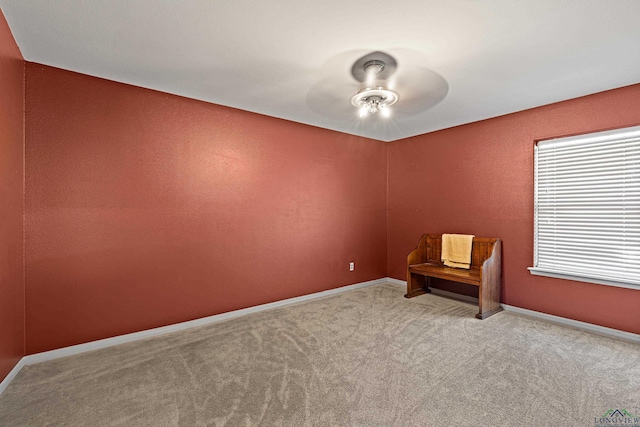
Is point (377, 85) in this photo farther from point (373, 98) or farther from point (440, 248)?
point (440, 248)

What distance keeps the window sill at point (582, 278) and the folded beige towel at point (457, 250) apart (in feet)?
2.25

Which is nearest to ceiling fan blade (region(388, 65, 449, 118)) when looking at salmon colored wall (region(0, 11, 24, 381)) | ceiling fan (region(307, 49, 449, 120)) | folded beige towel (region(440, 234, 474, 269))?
ceiling fan (region(307, 49, 449, 120))

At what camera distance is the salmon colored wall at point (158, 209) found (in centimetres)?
248

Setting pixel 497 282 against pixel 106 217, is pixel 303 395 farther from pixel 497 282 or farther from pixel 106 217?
pixel 497 282

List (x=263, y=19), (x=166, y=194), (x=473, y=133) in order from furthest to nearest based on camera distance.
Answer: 1. (x=473, y=133)
2. (x=166, y=194)
3. (x=263, y=19)

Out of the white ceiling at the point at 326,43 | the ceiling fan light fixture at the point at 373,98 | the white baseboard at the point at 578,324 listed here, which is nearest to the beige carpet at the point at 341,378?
the white baseboard at the point at 578,324

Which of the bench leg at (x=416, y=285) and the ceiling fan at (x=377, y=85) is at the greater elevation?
the ceiling fan at (x=377, y=85)

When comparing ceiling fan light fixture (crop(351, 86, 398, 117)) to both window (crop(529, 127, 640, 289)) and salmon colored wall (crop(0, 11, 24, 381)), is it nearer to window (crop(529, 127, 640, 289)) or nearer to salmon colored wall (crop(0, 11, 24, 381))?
window (crop(529, 127, 640, 289))

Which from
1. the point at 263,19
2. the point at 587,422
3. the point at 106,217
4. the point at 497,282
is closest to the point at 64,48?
the point at 106,217

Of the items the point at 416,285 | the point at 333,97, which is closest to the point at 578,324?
the point at 416,285

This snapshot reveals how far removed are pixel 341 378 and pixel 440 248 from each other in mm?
2716

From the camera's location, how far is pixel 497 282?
3645 millimetres

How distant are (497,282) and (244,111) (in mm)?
3637

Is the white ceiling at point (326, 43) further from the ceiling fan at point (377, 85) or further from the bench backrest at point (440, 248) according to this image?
the bench backrest at point (440, 248)
